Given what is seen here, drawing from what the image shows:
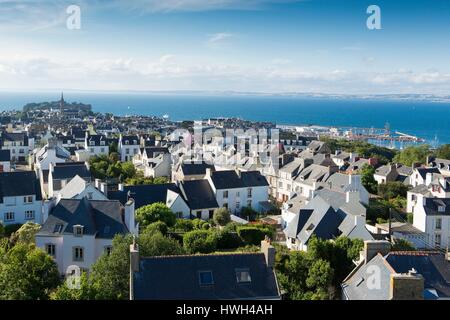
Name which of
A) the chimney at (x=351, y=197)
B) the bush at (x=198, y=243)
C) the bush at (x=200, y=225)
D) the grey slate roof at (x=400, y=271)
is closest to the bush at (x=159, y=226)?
the bush at (x=198, y=243)

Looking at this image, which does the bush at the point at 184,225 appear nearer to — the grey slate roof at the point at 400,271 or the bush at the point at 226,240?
the bush at the point at 226,240

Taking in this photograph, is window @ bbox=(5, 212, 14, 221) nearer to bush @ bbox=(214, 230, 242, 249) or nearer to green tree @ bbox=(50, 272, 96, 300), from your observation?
bush @ bbox=(214, 230, 242, 249)

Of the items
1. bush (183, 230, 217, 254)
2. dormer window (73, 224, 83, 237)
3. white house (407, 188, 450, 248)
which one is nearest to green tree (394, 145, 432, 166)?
white house (407, 188, 450, 248)

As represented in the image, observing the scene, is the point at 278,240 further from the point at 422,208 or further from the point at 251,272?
the point at 251,272

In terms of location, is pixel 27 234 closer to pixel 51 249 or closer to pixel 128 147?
pixel 51 249
